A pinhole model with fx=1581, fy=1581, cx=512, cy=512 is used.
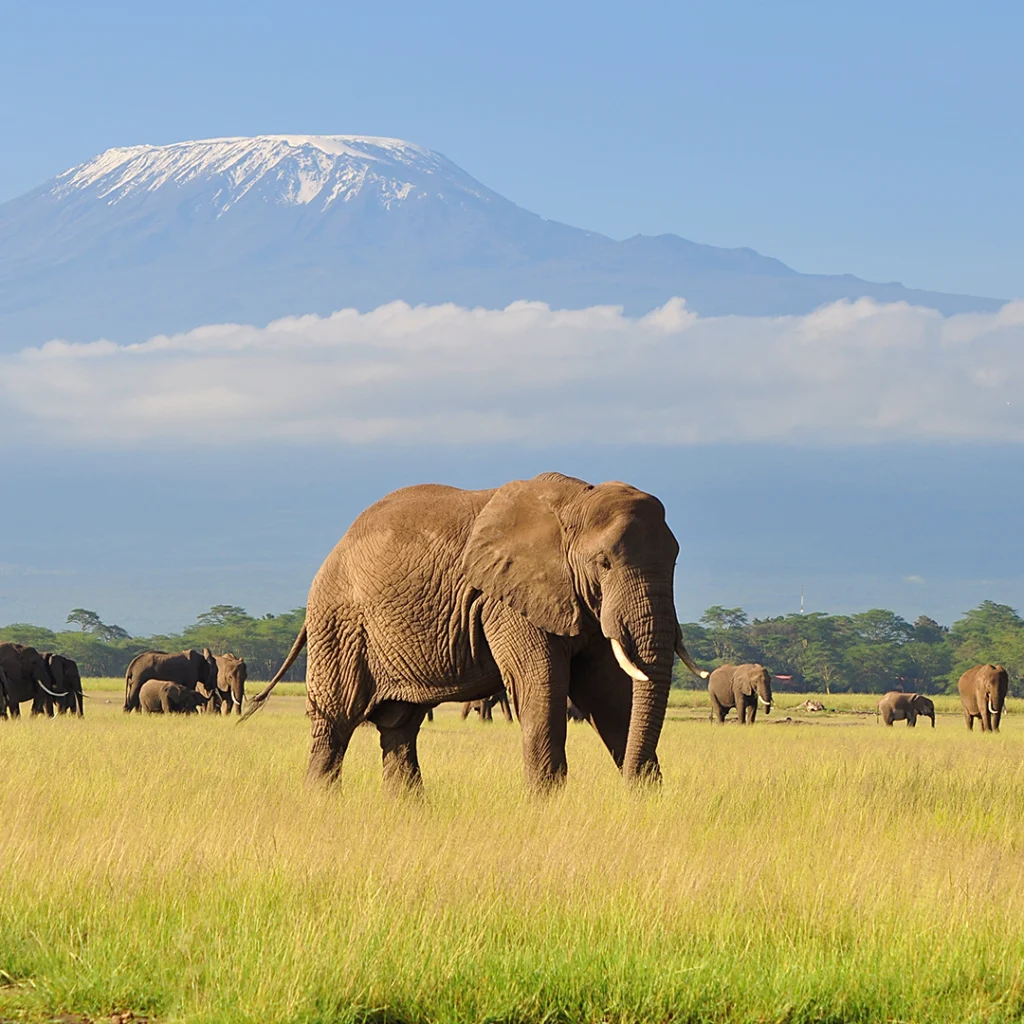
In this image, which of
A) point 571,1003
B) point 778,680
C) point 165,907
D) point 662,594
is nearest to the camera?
point 571,1003

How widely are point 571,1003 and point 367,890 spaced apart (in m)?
1.77

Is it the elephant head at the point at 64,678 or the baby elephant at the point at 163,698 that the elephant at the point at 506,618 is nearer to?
the baby elephant at the point at 163,698

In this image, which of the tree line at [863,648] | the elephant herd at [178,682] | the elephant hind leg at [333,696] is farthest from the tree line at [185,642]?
the elephant hind leg at [333,696]

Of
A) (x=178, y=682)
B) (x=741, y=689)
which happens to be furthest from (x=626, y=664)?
(x=741, y=689)

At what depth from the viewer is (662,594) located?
1177 cm

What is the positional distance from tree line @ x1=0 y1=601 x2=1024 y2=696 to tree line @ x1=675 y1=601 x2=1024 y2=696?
71 mm

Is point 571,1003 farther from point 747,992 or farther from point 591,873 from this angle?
point 591,873

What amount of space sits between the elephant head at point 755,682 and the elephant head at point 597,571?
2727 centimetres

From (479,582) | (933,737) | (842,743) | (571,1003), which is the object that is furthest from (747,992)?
(933,737)

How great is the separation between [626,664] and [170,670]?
29301 millimetres

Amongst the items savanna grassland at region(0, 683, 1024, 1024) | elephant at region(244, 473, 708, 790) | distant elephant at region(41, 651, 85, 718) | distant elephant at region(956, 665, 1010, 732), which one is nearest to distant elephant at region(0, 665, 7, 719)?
distant elephant at region(41, 651, 85, 718)

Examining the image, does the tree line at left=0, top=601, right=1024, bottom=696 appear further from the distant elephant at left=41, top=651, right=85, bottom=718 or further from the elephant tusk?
the elephant tusk

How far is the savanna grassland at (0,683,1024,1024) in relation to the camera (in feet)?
20.9

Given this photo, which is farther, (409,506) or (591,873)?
(409,506)
